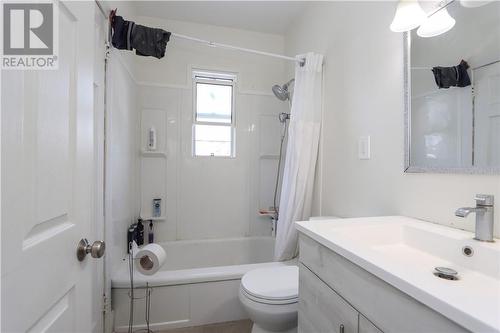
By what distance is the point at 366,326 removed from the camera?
2.27ft

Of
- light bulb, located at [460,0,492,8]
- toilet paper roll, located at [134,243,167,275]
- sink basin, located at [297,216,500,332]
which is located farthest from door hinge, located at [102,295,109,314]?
light bulb, located at [460,0,492,8]

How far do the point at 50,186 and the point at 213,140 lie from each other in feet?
7.02

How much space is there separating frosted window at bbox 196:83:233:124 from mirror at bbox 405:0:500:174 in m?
1.89

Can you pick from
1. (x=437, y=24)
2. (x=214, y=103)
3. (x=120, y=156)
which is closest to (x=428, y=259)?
(x=437, y=24)

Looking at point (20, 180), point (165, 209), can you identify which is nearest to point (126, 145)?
point (165, 209)

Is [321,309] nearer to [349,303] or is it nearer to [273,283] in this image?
[349,303]

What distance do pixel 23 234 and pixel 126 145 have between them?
166 centimetres

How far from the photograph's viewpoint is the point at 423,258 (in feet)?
2.94

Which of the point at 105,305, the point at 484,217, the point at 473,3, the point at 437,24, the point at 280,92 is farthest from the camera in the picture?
the point at 280,92

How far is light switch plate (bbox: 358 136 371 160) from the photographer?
1.48 meters

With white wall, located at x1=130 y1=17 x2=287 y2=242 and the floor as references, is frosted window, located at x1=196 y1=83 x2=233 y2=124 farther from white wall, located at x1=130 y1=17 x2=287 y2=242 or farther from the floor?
the floor

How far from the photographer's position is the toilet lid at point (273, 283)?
1361 mm

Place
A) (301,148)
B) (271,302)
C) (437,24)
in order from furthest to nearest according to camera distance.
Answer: (301,148)
(271,302)
(437,24)

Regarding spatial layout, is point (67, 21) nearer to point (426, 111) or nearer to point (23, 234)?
point (23, 234)
